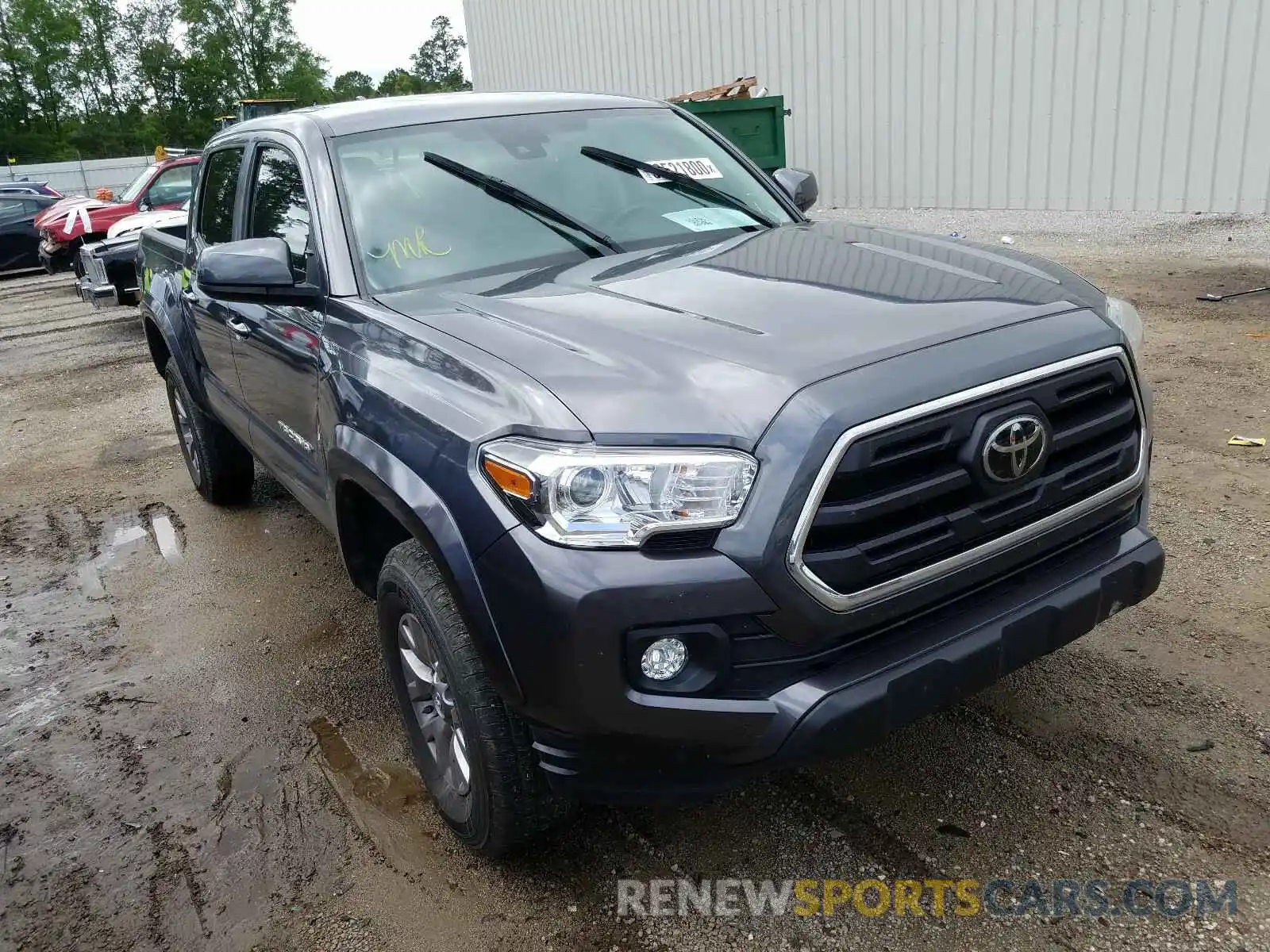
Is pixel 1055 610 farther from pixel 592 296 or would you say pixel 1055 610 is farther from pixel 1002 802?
pixel 592 296

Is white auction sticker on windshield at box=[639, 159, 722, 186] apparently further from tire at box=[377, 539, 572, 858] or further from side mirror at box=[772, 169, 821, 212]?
tire at box=[377, 539, 572, 858]

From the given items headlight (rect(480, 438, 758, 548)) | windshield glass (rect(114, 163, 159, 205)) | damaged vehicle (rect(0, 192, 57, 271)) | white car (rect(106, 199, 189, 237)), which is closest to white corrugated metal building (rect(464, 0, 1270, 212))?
windshield glass (rect(114, 163, 159, 205))

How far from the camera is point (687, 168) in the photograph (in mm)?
3818

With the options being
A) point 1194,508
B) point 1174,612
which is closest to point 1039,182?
point 1194,508

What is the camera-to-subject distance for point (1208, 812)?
104 inches

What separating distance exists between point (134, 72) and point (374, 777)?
83.5m

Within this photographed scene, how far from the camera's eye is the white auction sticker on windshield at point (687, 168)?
370cm

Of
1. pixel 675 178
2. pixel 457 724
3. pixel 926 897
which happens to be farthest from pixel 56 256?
pixel 926 897

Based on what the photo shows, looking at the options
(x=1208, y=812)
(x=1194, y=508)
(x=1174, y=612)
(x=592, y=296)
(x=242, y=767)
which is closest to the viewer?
(x=1208, y=812)

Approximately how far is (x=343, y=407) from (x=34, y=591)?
294cm

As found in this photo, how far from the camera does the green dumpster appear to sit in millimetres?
11344

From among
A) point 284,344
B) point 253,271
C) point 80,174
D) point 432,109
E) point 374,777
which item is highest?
point 432,109

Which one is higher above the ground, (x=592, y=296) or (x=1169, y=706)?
(x=592, y=296)

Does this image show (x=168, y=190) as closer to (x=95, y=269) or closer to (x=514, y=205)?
(x=95, y=269)
